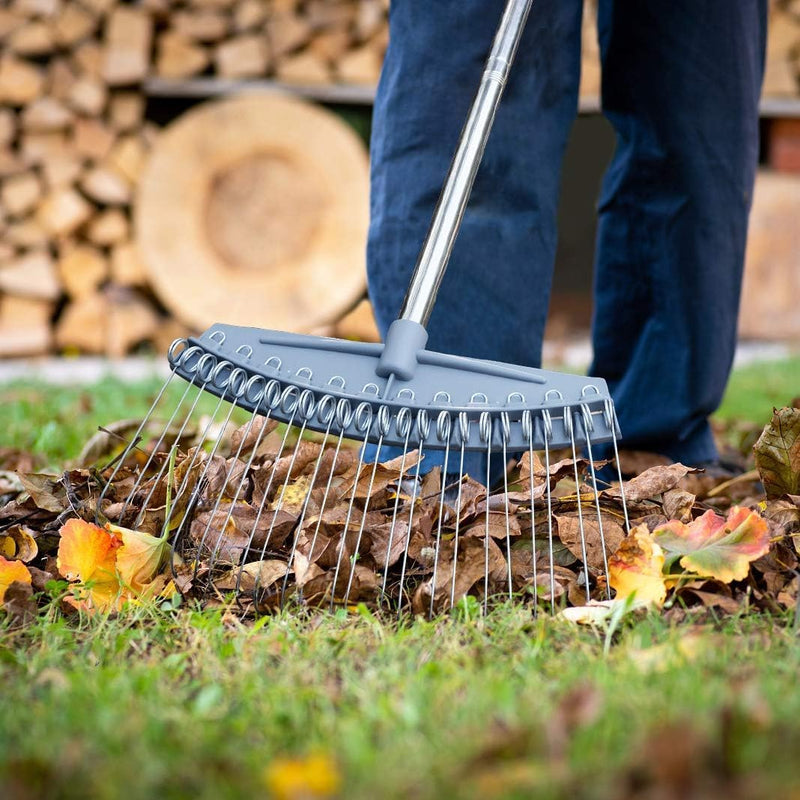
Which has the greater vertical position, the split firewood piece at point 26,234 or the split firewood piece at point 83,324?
the split firewood piece at point 26,234

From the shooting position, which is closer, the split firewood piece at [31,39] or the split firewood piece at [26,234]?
the split firewood piece at [31,39]

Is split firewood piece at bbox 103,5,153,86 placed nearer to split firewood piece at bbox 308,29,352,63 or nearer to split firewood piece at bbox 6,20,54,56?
split firewood piece at bbox 6,20,54,56

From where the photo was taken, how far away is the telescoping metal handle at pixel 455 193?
1055mm

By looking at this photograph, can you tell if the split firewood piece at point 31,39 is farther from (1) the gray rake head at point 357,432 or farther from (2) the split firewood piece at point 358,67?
(1) the gray rake head at point 357,432

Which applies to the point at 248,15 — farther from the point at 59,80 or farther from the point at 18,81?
the point at 18,81

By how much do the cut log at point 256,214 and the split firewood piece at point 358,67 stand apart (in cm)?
23

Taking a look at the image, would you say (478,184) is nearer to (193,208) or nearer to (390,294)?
(390,294)

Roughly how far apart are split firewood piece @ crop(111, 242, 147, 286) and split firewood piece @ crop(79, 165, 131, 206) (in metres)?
0.20

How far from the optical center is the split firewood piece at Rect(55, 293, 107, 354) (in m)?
4.00

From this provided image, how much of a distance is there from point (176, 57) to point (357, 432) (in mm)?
3495

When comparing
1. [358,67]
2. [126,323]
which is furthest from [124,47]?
[126,323]

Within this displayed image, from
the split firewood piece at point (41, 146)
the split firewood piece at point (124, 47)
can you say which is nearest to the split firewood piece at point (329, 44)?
the split firewood piece at point (124, 47)

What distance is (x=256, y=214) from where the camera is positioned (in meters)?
4.05

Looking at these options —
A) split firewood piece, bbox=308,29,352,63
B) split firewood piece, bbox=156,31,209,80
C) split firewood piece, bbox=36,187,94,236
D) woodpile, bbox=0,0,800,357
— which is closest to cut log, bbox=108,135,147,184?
woodpile, bbox=0,0,800,357
